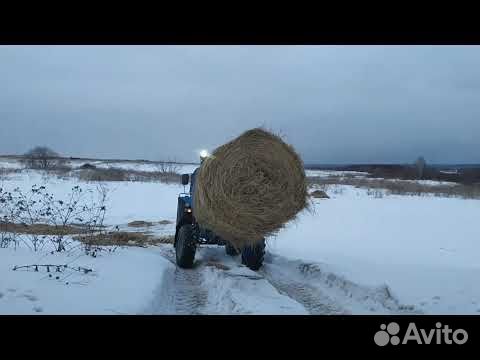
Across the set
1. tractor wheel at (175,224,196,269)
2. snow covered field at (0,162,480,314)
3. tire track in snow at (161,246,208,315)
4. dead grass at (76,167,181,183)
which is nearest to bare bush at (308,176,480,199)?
dead grass at (76,167,181,183)

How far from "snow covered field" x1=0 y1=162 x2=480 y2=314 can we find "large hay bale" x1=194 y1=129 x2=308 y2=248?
1.96 feet

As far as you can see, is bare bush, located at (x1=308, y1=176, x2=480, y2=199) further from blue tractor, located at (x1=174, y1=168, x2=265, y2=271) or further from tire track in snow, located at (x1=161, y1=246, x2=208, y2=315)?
tire track in snow, located at (x1=161, y1=246, x2=208, y2=315)

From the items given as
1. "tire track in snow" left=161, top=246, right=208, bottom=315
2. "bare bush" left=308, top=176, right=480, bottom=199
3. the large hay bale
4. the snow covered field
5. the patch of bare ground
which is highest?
the large hay bale

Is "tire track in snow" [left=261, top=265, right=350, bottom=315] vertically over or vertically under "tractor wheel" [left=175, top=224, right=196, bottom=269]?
under

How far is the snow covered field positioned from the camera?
466 centimetres

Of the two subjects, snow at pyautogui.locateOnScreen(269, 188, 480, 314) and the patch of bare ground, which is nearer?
snow at pyautogui.locateOnScreen(269, 188, 480, 314)

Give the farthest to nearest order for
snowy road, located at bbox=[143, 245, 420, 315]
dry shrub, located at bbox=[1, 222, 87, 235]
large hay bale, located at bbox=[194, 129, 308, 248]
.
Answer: dry shrub, located at bbox=[1, 222, 87, 235] → large hay bale, located at bbox=[194, 129, 308, 248] → snowy road, located at bbox=[143, 245, 420, 315]

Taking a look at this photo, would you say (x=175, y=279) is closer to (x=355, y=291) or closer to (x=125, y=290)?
(x=125, y=290)

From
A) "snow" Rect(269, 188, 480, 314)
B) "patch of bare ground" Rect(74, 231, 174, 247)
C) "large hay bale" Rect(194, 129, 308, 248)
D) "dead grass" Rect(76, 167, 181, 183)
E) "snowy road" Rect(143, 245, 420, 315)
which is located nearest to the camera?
"snowy road" Rect(143, 245, 420, 315)

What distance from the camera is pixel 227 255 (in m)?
8.88

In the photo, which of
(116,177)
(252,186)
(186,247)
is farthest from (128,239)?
(116,177)

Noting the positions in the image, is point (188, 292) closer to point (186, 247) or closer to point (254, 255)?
point (186, 247)

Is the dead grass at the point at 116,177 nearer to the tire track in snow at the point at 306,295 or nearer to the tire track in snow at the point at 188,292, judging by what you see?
the tire track in snow at the point at 188,292
